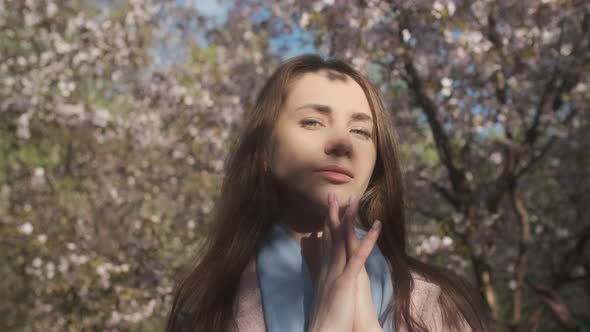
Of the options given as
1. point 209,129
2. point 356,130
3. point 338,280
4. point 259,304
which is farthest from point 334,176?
point 209,129

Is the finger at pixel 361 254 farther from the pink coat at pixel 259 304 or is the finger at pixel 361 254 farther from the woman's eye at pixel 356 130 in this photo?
the woman's eye at pixel 356 130

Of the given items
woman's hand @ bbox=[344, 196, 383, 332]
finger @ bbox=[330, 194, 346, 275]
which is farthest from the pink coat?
finger @ bbox=[330, 194, 346, 275]

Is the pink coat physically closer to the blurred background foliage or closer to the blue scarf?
the blue scarf

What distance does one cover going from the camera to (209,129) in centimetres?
730

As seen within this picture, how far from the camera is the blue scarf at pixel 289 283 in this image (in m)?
1.83

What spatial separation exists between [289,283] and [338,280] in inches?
8.4

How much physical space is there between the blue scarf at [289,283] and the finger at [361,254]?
0.61 feet

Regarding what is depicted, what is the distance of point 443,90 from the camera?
558cm

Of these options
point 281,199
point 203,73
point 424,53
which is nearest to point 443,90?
point 424,53

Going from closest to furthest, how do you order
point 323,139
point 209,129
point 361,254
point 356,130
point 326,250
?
point 361,254 < point 326,250 < point 323,139 < point 356,130 < point 209,129

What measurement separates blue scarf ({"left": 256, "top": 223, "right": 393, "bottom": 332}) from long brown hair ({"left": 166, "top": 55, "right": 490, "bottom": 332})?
0.18ft

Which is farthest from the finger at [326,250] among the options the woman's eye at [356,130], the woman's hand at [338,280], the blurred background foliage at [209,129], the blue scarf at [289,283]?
the blurred background foliage at [209,129]

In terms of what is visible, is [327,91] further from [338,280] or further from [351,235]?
[338,280]

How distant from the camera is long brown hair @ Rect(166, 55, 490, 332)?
199 centimetres
